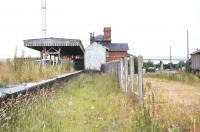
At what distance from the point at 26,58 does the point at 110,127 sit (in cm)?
946

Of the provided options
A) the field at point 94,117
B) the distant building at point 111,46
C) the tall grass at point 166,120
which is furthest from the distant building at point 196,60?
the tall grass at point 166,120

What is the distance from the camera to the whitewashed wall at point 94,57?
7014 centimetres

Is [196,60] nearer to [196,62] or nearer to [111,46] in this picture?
[196,62]

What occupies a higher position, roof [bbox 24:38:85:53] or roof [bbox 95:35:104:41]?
roof [bbox 95:35:104:41]

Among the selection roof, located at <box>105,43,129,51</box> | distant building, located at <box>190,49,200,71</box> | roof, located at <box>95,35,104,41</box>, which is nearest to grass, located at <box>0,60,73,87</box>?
distant building, located at <box>190,49,200,71</box>

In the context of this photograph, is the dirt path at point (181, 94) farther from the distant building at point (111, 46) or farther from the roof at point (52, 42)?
the distant building at point (111, 46)

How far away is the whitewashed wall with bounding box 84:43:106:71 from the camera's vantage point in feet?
230

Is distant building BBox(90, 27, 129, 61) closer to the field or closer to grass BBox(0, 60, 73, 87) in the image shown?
grass BBox(0, 60, 73, 87)

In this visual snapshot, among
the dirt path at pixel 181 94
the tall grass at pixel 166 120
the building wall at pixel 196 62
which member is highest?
the building wall at pixel 196 62

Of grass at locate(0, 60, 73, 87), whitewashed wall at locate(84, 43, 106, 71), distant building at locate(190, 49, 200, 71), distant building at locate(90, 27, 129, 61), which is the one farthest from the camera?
distant building at locate(90, 27, 129, 61)

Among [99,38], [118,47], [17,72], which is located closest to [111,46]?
[118,47]

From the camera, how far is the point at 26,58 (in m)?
16.5

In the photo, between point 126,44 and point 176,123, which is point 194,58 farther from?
point 176,123

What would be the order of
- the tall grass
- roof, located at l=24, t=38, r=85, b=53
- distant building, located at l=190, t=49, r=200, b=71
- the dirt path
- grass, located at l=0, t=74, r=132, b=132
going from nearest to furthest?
the tall grass → grass, located at l=0, t=74, r=132, b=132 → the dirt path → roof, located at l=24, t=38, r=85, b=53 → distant building, located at l=190, t=49, r=200, b=71
